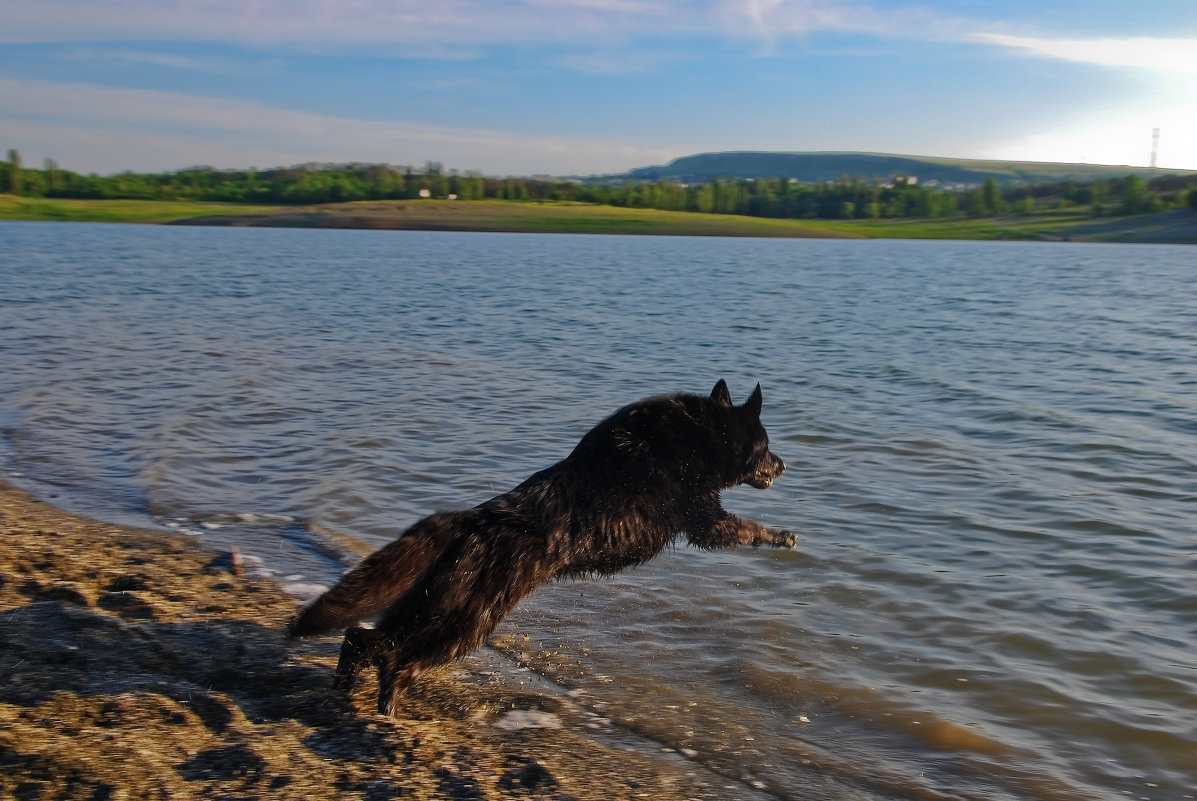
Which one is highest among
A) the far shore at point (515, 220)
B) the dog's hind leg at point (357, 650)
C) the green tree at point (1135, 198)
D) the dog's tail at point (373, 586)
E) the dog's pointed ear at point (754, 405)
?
the green tree at point (1135, 198)

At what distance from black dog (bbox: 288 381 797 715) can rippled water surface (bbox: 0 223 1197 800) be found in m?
0.73

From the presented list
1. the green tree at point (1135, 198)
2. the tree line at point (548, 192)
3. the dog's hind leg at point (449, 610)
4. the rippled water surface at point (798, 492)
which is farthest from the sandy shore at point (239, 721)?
the tree line at point (548, 192)

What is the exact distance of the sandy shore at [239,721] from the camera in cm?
373

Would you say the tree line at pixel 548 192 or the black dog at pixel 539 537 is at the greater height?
the tree line at pixel 548 192

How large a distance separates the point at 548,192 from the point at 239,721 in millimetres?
151058

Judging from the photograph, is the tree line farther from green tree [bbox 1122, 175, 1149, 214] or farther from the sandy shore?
the sandy shore

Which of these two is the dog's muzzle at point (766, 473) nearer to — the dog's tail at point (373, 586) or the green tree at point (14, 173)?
the dog's tail at point (373, 586)

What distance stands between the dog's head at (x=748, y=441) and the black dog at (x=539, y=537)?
0.12 feet

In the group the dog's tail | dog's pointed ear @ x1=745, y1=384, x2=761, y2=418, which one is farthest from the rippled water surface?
dog's pointed ear @ x1=745, y1=384, x2=761, y2=418

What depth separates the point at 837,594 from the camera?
6.89 m

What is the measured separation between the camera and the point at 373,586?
15.6ft

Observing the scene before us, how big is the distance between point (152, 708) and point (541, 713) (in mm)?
1741

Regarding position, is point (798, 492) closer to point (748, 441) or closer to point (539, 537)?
point (748, 441)

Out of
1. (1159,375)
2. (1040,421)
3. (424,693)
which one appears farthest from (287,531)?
(1159,375)
